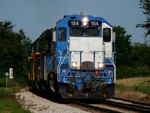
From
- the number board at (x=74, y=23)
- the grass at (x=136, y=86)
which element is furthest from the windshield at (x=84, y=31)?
the grass at (x=136, y=86)

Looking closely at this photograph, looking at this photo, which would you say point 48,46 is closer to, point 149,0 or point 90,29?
point 90,29

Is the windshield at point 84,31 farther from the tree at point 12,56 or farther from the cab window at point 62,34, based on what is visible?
the tree at point 12,56

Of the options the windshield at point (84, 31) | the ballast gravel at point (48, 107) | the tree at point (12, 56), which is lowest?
the ballast gravel at point (48, 107)

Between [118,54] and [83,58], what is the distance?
88.1m

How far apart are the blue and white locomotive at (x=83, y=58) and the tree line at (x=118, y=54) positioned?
39906 mm

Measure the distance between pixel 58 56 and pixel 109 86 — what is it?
2988mm

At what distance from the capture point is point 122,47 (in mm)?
114438

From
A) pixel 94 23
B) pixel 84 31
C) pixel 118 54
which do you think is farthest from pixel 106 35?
pixel 118 54

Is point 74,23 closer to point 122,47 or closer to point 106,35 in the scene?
point 106,35

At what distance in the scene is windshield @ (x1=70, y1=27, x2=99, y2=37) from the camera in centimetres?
2333

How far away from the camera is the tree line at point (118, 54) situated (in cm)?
7119

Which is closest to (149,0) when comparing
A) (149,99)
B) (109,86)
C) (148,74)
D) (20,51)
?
(148,74)

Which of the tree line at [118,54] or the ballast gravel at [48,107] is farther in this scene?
the tree line at [118,54]

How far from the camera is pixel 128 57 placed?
109562 millimetres
